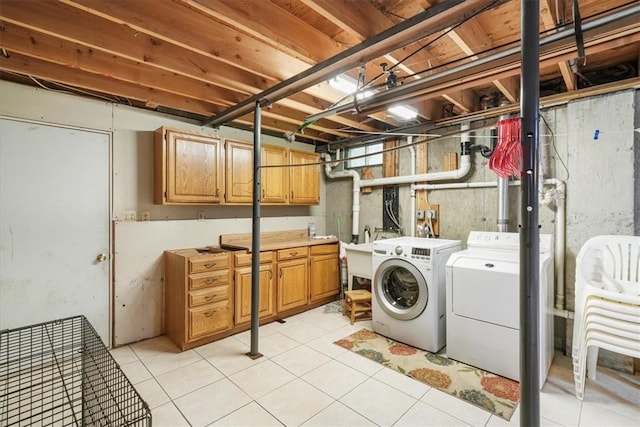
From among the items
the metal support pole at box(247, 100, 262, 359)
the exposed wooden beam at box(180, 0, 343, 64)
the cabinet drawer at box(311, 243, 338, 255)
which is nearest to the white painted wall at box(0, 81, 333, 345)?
the metal support pole at box(247, 100, 262, 359)

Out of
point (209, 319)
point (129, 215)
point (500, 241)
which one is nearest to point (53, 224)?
point (129, 215)

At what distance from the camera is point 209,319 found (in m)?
3.01

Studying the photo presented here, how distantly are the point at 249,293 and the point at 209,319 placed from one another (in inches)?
19.2

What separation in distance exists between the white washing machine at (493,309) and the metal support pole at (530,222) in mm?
1329

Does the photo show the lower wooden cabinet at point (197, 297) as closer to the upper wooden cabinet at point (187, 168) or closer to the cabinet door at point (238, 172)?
the upper wooden cabinet at point (187, 168)

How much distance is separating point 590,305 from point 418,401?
139cm

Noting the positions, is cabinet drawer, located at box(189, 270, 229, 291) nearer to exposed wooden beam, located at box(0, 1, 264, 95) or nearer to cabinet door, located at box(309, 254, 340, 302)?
cabinet door, located at box(309, 254, 340, 302)

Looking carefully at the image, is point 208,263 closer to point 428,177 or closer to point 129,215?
point 129,215

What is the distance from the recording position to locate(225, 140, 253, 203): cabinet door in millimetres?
3521

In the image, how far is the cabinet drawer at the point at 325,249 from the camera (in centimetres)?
400

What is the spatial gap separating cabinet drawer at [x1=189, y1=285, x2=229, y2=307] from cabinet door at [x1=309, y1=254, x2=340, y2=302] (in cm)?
118

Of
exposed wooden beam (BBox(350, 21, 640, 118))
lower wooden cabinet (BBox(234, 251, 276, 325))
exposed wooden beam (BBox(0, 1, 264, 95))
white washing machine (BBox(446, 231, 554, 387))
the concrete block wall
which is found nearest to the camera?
exposed wooden beam (BBox(350, 21, 640, 118))

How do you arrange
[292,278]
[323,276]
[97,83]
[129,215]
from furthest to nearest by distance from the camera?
[323,276], [292,278], [129,215], [97,83]

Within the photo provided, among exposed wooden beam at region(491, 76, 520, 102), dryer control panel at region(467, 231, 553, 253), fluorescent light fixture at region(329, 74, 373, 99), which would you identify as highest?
exposed wooden beam at region(491, 76, 520, 102)
